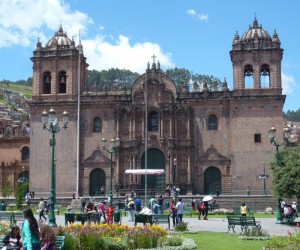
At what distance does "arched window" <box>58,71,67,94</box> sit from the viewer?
167 feet

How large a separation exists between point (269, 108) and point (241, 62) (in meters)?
4.83

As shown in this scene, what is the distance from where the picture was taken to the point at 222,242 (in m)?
17.6

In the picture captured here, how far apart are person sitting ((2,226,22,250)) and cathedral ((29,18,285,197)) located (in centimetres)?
3390

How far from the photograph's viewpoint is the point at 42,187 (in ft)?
161

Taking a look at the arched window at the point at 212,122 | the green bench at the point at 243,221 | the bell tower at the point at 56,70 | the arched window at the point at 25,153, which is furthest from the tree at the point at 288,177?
the arched window at the point at 25,153

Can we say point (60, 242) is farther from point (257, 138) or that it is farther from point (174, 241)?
point (257, 138)

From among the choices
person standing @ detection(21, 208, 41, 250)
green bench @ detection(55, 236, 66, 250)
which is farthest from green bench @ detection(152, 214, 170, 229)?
person standing @ detection(21, 208, 41, 250)

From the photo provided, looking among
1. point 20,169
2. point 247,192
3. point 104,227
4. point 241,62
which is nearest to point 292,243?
point 104,227

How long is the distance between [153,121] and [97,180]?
7365 millimetres

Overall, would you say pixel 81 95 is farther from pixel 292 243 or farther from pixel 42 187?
pixel 292 243

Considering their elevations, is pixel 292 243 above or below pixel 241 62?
below

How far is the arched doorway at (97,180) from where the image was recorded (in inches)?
1935

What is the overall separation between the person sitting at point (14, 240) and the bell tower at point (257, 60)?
37284 mm

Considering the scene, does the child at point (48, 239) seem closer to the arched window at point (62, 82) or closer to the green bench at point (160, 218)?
the green bench at point (160, 218)
